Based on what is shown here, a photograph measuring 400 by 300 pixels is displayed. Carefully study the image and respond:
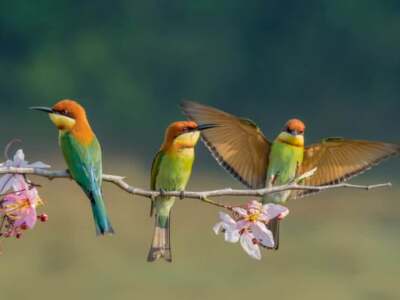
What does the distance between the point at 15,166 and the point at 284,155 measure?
48cm

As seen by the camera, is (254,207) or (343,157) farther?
(343,157)

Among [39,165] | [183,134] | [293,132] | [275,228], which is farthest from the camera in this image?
[275,228]

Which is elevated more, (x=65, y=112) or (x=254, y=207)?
(x=65, y=112)

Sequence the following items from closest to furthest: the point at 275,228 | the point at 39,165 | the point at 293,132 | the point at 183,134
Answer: the point at 39,165 → the point at 183,134 → the point at 293,132 → the point at 275,228

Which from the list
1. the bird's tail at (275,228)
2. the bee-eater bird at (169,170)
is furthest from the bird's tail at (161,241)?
the bird's tail at (275,228)

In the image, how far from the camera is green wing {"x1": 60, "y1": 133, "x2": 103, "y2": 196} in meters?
0.85

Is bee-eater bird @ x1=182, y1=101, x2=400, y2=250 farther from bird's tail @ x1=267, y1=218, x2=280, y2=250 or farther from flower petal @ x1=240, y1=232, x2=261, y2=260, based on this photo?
flower petal @ x1=240, y1=232, x2=261, y2=260

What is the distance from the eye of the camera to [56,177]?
816mm

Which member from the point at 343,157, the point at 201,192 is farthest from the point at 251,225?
the point at 343,157

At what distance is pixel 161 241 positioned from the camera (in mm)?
1004

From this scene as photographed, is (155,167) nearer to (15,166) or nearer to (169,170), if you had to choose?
(169,170)

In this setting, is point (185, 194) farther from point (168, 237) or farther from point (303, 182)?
point (303, 182)

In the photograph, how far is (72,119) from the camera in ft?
2.91

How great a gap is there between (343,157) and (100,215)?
19.8 inches
